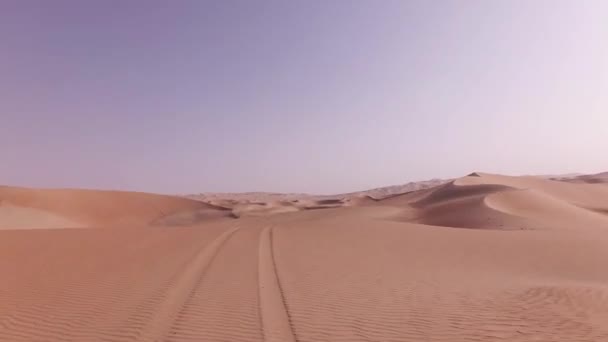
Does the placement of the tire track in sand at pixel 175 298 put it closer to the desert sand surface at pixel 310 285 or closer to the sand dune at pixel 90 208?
the desert sand surface at pixel 310 285

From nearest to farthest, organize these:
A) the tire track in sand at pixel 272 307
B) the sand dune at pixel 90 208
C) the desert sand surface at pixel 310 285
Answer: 1. the tire track in sand at pixel 272 307
2. the desert sand surface at pixel 310 285
3. the sand dune at pixel 90 208

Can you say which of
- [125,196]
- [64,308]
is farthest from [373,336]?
[125,196]

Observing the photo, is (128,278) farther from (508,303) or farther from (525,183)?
(525,183)

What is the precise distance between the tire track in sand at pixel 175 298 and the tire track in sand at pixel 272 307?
4.59 feet

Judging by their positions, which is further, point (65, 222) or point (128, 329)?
point (65, 222)

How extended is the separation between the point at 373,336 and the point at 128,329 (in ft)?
11.7

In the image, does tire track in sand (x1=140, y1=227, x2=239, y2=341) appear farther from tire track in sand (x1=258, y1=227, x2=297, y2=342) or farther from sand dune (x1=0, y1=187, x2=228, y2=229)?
sand dune (x1=0, y1=187, x2=228, y2=229)

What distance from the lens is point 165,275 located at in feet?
32.2

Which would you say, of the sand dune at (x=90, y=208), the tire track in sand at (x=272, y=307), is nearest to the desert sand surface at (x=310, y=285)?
the tire track in sand at (x=272, y=307)

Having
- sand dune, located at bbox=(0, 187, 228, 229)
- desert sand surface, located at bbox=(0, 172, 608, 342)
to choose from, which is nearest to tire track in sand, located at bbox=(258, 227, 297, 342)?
desert sand surface, located at bbox=(0, 172, 608, 342)

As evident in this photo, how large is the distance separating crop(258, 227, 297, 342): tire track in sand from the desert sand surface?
29mm

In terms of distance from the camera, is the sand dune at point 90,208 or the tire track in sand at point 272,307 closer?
the tire track in sand at point 272,307

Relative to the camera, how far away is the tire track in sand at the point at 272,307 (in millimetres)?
6012

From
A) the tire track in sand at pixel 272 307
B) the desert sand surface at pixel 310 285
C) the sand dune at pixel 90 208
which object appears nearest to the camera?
the tire track in sand at pixel 272 307
